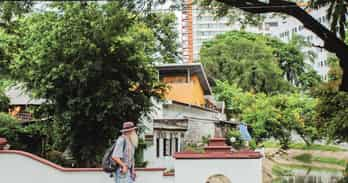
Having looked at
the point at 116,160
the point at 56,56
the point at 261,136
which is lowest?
the point at 261,136

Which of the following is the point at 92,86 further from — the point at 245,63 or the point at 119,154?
the point at 245,63

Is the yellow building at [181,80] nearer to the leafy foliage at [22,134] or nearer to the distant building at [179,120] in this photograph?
the distant building at [179,120]

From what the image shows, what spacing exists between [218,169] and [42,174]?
11.5ft

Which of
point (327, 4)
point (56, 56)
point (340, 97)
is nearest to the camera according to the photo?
point (327, 4)

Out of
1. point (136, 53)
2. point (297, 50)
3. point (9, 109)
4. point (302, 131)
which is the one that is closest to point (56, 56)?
point (136, 53)

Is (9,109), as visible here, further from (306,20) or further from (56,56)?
(306,20)

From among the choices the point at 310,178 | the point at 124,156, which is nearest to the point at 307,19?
the point at 124,156

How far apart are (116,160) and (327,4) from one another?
499 cm

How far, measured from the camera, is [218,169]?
33.0 ft

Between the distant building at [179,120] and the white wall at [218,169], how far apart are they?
987 centimetres

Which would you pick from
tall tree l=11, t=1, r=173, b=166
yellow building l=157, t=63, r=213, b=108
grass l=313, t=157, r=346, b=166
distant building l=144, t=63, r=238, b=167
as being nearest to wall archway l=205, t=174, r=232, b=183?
tall tree l=11, t=1, r=173, b=166

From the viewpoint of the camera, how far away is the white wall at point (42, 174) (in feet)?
34.9

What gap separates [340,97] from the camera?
21.4 m

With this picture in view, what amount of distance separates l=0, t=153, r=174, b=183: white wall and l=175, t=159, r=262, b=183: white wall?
661 mm
